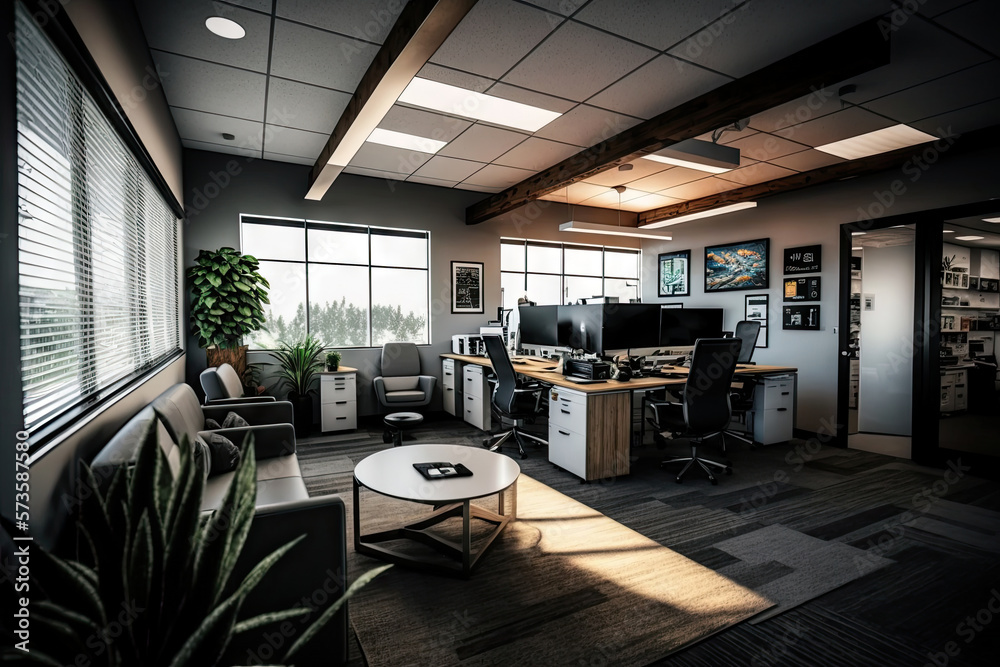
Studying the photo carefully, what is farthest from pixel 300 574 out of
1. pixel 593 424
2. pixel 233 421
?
pixel 593 424

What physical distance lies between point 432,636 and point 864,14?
3.81 m

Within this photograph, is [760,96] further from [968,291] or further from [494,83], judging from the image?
[968,291]

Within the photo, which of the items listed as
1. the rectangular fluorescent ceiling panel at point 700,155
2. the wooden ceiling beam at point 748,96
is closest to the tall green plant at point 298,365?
the wooden ceiling beam at point 748,96

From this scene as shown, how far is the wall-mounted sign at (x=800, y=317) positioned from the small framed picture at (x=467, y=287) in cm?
383

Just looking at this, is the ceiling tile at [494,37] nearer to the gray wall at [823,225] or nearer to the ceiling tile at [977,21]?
the ceiling tile at [977,21]

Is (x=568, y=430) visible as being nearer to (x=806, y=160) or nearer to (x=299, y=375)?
(x=299, y=375)

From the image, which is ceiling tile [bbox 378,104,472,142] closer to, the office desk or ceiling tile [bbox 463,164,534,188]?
ceiling tile [bbox 463,164,534,188]

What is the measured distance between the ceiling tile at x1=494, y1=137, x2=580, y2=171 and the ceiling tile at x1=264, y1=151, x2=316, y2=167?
2132 millimetres

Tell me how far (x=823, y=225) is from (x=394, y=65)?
5110 mm

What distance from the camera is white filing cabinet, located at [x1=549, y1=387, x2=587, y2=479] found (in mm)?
3734

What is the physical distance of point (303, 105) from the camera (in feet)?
12.7

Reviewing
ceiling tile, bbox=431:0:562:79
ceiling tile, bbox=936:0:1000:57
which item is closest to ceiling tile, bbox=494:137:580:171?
ceiling tile, bbox=431:0:562:79

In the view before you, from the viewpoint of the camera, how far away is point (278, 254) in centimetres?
552

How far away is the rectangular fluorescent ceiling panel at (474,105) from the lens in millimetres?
3551
